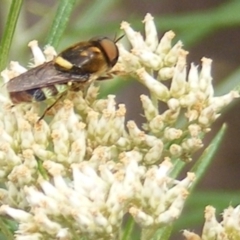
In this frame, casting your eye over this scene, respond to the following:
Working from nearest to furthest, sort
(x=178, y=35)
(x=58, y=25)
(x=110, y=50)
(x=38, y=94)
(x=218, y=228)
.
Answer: (x=218, y=228)
(x=38, y=94)
(x=110, y=50)
(x=58, y=25)
(x=178, y=35)

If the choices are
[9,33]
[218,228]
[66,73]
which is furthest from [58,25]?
[218,228]

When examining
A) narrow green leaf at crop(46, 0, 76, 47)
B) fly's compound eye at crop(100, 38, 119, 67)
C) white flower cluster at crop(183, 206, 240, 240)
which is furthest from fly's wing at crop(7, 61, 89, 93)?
white flower cluster at crop(183, 206, 240, 240)

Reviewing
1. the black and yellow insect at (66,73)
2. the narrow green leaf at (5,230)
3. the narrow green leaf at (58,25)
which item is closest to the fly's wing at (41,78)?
the black and yellow insect at (66,73)

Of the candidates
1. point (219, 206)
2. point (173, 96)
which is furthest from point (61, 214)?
point (219, 206)

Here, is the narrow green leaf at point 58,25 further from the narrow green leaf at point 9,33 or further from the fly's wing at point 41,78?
the fly's wing at point 41,78

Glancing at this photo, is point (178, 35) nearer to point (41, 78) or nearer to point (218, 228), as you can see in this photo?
point (41, 78)
